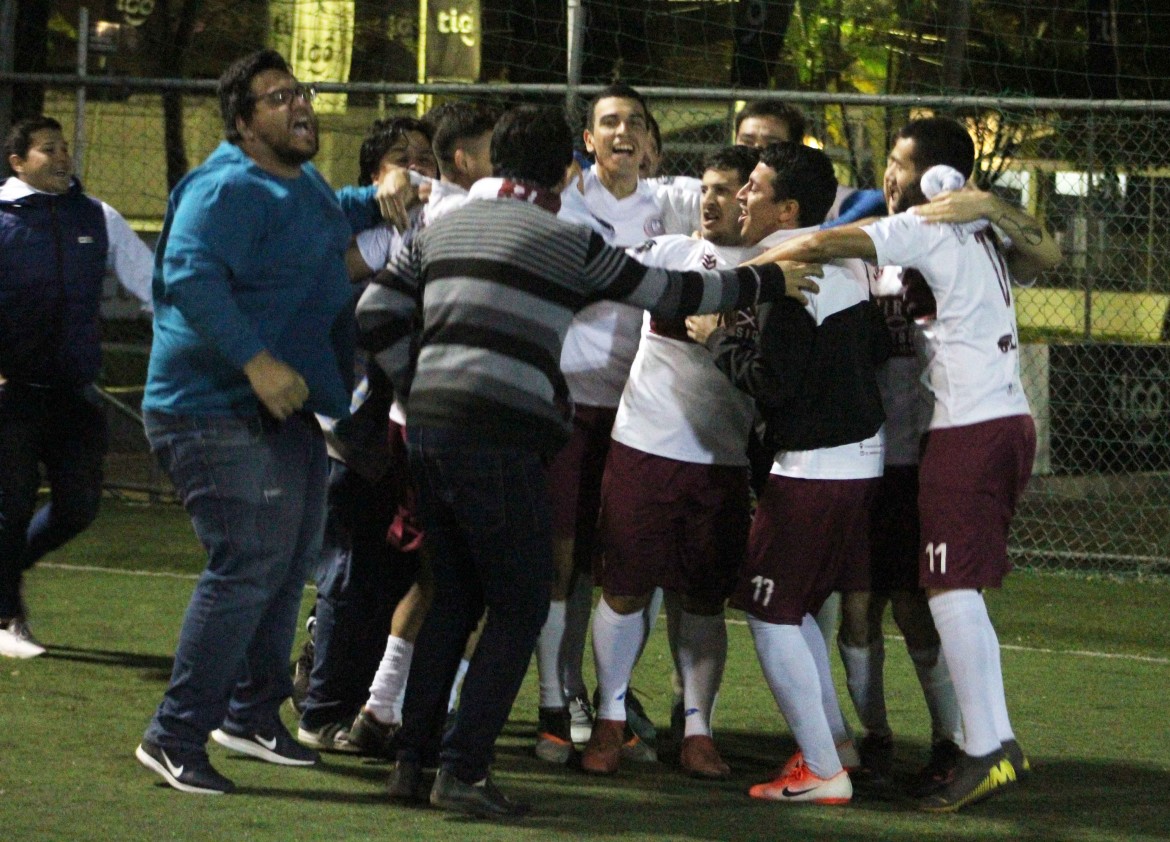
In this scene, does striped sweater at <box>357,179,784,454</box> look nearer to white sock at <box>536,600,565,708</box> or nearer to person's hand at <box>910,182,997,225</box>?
person's hand at <box>910,182,997,225</box>

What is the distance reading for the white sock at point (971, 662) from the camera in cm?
509

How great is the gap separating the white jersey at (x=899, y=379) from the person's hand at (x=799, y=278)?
44 cm

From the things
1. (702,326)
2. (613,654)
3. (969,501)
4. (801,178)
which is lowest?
(613,654)

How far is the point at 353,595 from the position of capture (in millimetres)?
5680

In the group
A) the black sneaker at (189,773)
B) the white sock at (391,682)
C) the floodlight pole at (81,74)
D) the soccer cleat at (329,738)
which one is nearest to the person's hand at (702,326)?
the white sock at (391,682)

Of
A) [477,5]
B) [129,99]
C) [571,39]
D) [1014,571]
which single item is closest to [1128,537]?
[1014,571]

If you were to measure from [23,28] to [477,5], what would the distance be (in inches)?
129

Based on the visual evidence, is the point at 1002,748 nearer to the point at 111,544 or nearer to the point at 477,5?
the point at 111,544

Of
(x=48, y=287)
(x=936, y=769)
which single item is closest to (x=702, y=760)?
(x=936, y=769)

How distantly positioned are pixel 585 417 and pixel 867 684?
118 centimetres

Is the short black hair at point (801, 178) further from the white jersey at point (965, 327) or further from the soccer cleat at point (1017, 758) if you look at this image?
the soccer cleat at point (1017, 758)

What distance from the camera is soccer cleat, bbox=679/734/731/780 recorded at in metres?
5.54

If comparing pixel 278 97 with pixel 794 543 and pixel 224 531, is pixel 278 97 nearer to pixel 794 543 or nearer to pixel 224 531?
pixel 224 531

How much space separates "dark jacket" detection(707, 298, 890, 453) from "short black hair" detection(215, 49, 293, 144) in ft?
4.59
